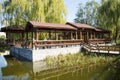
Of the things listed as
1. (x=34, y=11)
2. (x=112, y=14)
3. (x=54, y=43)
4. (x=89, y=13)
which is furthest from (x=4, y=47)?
(x=89, y=13)

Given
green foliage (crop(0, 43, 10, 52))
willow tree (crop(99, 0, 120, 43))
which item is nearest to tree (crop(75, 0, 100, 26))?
willow tree (crop(99, 0, 120, 43))

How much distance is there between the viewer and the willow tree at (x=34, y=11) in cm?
2864

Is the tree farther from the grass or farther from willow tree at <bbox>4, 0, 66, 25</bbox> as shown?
the grass

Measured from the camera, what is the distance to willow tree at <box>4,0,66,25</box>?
2864cm

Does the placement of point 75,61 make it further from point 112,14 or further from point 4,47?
point 112,14

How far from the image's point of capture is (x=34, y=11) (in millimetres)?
→ 28750

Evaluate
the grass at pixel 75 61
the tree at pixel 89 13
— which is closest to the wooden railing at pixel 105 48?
the grass at pixel 75 61

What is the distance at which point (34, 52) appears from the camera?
18.1 meters

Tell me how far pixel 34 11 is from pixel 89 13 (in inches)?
963

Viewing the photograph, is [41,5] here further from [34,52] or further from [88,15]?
[88,15]

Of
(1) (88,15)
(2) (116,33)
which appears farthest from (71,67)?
(1) (88,15)

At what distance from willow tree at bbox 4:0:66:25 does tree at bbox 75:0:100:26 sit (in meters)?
18.4

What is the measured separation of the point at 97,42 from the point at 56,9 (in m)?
8.12

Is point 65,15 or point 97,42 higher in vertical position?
point 65,15
